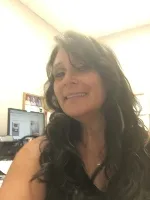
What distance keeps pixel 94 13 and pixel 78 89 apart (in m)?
1.94

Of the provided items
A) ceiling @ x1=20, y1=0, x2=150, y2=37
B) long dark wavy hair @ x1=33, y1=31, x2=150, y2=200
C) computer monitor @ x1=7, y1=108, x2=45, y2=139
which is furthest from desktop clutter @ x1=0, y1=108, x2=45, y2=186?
ceiling @ x1=20, y1=0, x2=150, y2=37

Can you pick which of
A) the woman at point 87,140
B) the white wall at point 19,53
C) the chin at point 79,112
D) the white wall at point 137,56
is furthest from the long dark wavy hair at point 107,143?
the white wall at point 137,56

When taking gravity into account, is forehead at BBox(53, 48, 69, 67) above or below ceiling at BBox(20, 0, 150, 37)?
below

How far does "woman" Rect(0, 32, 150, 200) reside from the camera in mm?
815

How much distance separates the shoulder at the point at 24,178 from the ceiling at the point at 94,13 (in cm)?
182

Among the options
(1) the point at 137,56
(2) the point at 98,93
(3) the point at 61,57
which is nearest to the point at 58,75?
(3) the point at 61,57

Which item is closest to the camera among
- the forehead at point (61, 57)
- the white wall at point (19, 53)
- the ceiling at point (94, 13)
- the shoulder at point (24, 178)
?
the shoulder at point (24, 178)

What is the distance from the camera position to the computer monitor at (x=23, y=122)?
1841 mm

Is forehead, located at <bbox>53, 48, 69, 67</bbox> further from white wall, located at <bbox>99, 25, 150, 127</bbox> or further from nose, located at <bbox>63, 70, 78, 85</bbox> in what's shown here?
white wall, located at <bbox>99, 25, 150, 127</bbox>

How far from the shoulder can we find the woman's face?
0.22 meters

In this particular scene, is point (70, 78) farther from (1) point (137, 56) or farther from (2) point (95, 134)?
(1) point (137, 56)

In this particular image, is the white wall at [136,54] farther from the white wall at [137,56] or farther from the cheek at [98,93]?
the cheek at [98,93]

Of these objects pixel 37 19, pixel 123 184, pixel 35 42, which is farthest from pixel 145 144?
pixel 37 19

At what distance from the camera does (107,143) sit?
3.05 feet
